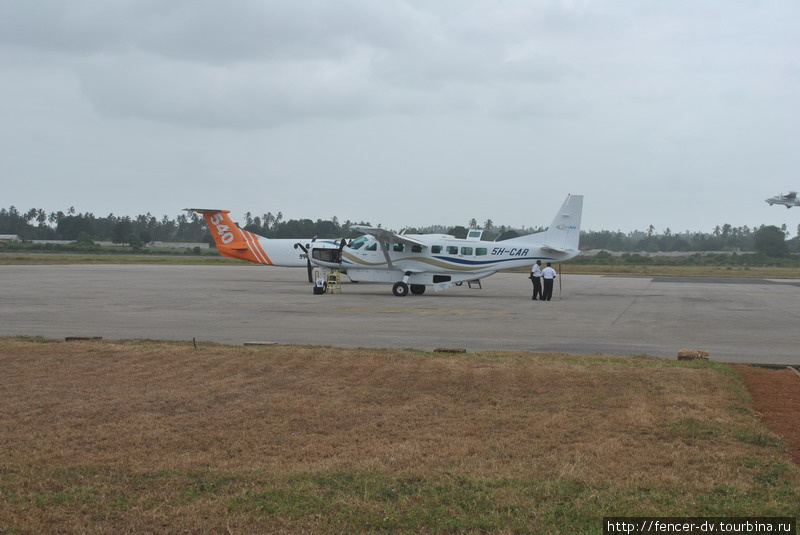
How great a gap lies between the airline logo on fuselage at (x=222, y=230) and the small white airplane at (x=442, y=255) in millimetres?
11498

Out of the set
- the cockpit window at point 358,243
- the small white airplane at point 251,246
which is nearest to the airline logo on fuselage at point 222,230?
the small white airplane at point 251,246

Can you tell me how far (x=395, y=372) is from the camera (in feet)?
32.1

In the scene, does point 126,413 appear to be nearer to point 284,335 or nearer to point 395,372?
point 395,372

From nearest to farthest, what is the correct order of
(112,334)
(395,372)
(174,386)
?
(174,386)
(395,372)
(112,334)

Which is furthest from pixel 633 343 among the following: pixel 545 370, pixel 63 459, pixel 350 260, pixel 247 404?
pixel 350 260

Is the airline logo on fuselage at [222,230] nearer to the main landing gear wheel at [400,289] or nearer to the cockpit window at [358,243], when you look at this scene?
the cockpit window at [358,243]

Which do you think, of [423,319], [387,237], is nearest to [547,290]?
[387,237]

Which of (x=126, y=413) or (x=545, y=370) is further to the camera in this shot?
(x=545, y=370)

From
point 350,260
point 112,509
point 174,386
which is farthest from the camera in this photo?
point 350,260

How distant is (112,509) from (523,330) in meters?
12.9

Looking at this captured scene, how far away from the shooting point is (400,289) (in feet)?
95.9

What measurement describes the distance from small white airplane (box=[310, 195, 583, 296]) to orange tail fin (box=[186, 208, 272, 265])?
1055cm

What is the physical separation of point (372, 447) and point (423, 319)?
12875mm

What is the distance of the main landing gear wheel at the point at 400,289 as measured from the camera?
2916 centimetres
